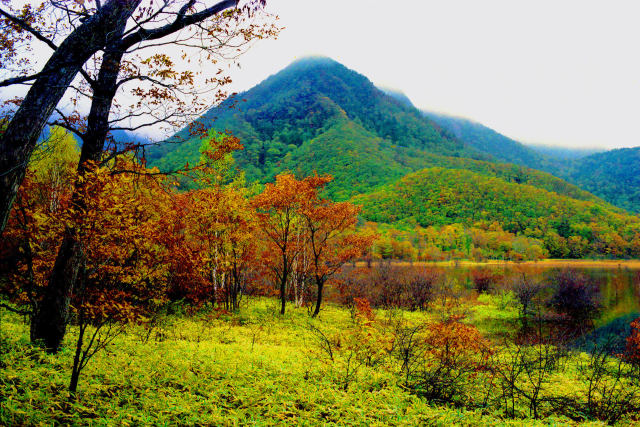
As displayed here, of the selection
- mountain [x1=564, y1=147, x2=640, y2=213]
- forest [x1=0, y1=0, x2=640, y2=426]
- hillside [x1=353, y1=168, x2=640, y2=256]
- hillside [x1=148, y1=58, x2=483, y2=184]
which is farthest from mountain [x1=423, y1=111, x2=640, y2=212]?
forest [x1=0, y1=0, x2=640, y2=426]

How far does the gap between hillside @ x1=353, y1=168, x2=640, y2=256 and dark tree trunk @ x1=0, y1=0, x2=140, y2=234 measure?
64.9 metres

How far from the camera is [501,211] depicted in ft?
235

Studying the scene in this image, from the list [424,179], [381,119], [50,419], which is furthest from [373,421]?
[381,119]

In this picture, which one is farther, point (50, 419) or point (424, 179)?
point (424, 179)

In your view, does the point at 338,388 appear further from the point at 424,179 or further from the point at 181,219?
the point at 424,179

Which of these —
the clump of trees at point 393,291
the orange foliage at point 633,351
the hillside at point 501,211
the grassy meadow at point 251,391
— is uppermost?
the hillside at point 501,211

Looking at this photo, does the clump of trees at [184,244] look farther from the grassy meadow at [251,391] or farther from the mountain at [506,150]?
the mountain at [506,150]

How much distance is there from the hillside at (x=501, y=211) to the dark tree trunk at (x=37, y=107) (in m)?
64.9

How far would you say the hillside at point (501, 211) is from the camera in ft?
212

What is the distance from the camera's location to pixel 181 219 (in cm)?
1418

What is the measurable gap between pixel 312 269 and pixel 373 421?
50.6 feet

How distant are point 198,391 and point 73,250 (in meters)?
3.06

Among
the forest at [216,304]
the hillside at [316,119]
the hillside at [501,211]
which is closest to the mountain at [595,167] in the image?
the hillside at [316,119]

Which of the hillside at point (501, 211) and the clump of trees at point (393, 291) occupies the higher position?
the hillside at point (501, 211)
